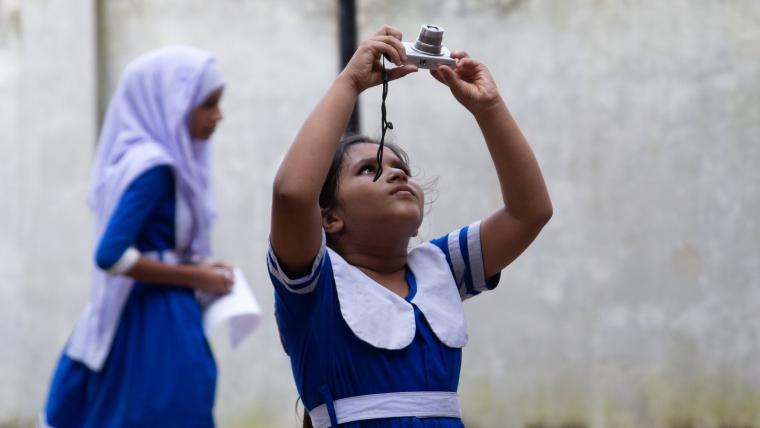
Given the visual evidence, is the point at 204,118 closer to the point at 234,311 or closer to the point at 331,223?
the point at 234,311

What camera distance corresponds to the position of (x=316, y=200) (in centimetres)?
195

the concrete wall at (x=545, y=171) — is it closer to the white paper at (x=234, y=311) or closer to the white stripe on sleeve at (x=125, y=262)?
the white paper at (x=234, y=311)

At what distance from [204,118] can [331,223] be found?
193cm

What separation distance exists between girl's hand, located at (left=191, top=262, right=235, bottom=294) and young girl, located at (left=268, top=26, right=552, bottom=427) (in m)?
1.69

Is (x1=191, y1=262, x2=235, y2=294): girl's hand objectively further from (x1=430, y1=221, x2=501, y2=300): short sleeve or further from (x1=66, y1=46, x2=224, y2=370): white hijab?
(x1=430, y1=221, x2=501, y2=300): short sleeve

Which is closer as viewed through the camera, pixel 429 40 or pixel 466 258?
pixel 429 40

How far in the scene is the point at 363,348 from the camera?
2021 mm

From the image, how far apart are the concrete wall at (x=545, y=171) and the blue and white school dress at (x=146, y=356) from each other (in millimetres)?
2436

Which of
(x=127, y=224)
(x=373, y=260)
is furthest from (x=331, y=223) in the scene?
(x=127, y=224)

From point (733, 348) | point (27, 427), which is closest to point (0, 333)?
point (27, 427)

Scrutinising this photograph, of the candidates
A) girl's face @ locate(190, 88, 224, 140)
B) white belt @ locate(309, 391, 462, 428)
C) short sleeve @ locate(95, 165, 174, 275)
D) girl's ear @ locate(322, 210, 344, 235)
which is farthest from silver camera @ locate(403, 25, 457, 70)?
girl's face @ locate(190, 88, 224, 140)

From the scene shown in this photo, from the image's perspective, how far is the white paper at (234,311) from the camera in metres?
3.85

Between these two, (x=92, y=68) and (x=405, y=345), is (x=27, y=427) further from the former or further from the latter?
(x=405, y=345)

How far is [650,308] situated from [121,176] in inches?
123
